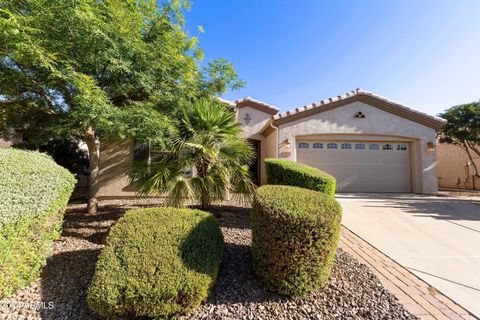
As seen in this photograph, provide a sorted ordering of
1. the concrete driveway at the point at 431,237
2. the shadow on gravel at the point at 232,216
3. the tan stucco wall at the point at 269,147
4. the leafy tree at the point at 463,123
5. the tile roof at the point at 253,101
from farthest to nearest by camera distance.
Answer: the tile roof at the point at 253,101
the leafy tree at the point at 463,123
the tan stucco wall at the point at 269,147
the shadow on gravel at the point at 232,216
the concrete driveway at the point at 431,237

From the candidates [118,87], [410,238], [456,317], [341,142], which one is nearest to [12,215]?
[118,87]

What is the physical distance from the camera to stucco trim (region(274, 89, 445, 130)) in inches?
448

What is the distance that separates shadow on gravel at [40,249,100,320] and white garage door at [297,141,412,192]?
10.1m

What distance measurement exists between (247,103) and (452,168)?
53.2 feet

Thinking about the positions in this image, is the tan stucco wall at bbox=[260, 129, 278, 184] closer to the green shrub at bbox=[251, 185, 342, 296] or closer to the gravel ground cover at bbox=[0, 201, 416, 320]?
the gravel ground cover at bbox=[0, 201, 416, 320]

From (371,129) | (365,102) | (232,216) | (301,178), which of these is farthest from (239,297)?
(365,102)

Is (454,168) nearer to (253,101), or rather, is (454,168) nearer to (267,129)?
(267,129)

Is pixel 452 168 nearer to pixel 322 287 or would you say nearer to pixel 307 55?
pixel 307 55

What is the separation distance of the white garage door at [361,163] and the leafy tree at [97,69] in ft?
23.2

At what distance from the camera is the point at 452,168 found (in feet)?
54.3

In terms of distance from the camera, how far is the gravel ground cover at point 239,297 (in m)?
2.65

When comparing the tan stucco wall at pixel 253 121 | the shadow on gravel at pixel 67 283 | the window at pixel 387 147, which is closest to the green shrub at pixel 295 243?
the shadow on gravel at pixel 67 283

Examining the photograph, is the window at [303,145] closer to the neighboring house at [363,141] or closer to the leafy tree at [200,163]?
the neighboring house at [363,141]

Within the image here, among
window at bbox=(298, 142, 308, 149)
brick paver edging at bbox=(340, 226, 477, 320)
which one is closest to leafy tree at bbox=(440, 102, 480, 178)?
window at bbox=(298, 142, 308, 149)
